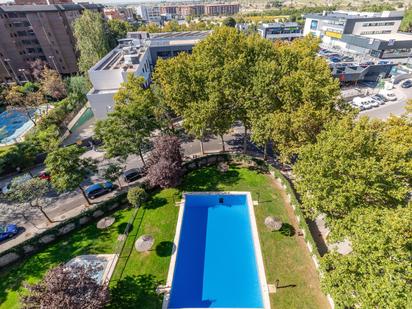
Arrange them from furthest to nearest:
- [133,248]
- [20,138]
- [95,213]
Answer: [20,138] < [95,213] < [133,248]

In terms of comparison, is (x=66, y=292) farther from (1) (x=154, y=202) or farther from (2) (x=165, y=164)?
(2) (x=165, y=164)

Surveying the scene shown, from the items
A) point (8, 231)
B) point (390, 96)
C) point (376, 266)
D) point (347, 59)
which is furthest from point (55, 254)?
point (347, 59)

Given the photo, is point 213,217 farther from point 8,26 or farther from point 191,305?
point 8,26

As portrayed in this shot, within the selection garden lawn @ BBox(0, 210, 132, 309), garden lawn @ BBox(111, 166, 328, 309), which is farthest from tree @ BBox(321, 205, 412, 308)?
garden lawn @ BBox(0, 210, 132, 309)

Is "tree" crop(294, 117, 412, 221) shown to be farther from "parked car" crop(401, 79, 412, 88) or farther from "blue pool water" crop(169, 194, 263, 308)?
"parked car" crop(401, 79, 412, 88)

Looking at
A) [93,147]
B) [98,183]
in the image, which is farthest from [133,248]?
[93,147]

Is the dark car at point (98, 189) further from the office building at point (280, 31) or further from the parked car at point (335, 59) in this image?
the office building at point (280, 31)
